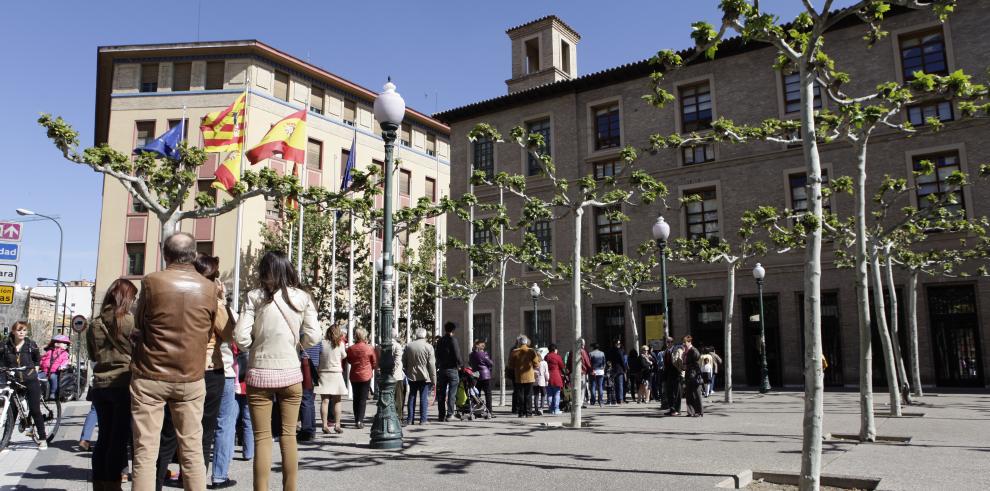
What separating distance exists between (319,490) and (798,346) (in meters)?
23.3

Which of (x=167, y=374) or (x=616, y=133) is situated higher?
(x=616, y=133)

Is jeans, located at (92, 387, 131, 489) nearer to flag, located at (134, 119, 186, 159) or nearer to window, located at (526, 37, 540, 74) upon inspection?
flag, located at (134, 119, 186, 159)

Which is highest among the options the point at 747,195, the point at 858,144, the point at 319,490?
the point at 747,195

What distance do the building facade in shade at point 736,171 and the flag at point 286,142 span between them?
28.6ft

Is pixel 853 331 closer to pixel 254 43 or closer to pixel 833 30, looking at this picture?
pixel 833 30

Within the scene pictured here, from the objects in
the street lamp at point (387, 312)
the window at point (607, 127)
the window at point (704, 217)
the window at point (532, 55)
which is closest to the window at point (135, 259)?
the window at point (532, 55)

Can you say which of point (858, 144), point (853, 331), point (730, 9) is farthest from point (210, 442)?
point (853, 331)

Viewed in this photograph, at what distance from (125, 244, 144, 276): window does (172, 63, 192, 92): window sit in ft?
28.5

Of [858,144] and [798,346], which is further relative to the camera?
[798,346]

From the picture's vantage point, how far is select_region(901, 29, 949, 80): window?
24406mm

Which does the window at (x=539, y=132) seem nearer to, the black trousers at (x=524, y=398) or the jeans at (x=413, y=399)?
the black trousers at (x=524, y=398)

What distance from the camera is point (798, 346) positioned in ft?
84.5

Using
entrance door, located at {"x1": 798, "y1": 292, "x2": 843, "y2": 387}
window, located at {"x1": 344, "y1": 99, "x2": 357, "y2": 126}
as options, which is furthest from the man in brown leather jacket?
window, located at {"x1": 344, "y1": 99, "x2": 357, "y2": 126}

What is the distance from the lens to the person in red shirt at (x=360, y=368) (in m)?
12.4
